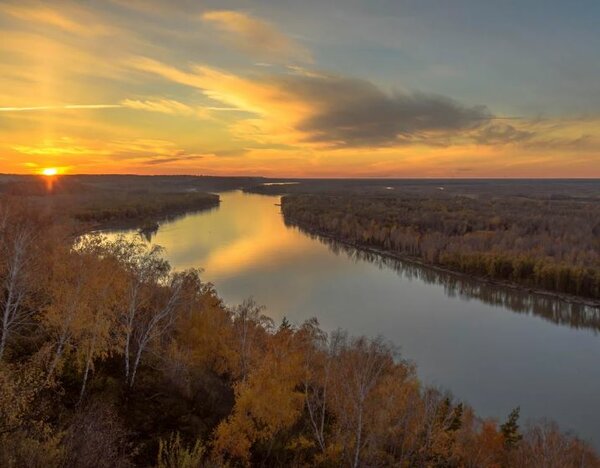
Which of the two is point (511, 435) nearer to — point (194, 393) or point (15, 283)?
point (194, 393)

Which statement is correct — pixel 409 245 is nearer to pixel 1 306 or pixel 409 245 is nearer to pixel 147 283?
pixel 147 283

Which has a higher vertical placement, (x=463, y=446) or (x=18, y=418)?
(x=18, y=418)

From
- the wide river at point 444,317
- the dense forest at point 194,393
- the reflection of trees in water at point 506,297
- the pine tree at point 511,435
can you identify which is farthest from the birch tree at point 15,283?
the reflection of trees in water at point 506,297

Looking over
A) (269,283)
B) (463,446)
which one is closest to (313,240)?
(269,283)

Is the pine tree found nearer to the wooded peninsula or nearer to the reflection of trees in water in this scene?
the reflection of trees in water

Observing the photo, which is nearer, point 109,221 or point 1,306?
point 1,306

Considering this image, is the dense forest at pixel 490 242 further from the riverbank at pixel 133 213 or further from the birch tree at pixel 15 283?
the birch tree at pixel 15 283

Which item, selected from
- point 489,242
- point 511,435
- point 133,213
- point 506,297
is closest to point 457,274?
point 506,297
